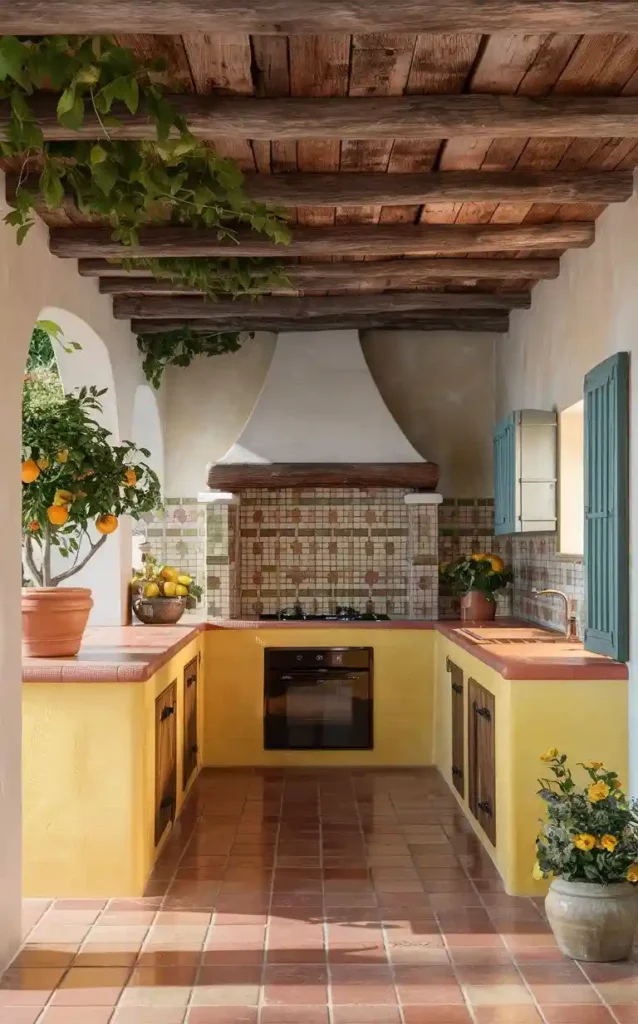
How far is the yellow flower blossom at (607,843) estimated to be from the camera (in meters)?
3.61

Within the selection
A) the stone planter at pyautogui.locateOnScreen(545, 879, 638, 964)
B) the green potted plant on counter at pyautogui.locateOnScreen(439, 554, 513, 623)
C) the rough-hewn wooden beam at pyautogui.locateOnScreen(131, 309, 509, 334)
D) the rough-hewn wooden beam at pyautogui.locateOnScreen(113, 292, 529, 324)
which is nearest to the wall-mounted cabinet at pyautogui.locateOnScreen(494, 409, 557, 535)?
the green potted plant on counter at pyautogui.locateOnScreen(439, 554, 513, 623)

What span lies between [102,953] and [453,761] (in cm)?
266

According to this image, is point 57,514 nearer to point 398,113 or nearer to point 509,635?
point 398,113

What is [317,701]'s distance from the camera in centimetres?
676

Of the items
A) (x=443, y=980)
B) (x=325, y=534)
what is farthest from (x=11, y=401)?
(x=325, y=534)

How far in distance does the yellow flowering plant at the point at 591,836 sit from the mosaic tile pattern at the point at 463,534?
11.5 ft

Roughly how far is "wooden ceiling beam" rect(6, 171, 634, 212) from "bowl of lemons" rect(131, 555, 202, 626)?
8.97 feet

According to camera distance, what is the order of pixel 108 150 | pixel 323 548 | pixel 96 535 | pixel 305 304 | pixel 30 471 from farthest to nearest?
pixel 323 548 → pixel 305 304 → pixel 96 535 → pixel 30 471 → pixel 108 150

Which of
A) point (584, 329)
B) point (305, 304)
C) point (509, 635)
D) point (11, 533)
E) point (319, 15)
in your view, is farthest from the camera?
point (305, 304)

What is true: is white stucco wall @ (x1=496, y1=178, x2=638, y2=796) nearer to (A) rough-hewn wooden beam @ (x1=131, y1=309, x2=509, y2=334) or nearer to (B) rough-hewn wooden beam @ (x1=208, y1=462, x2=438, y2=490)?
(A) rough-hewn wooden beam @ (x1=131, y1=309, x2=509, y2=334)

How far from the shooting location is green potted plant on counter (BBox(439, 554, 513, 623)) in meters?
6.54

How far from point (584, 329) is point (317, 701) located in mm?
2833

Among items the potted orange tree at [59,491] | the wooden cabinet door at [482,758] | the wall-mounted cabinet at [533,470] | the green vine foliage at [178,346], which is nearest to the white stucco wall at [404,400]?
the green vine foliage at [178,346]

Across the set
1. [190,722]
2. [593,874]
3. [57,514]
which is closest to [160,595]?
[190,722]
